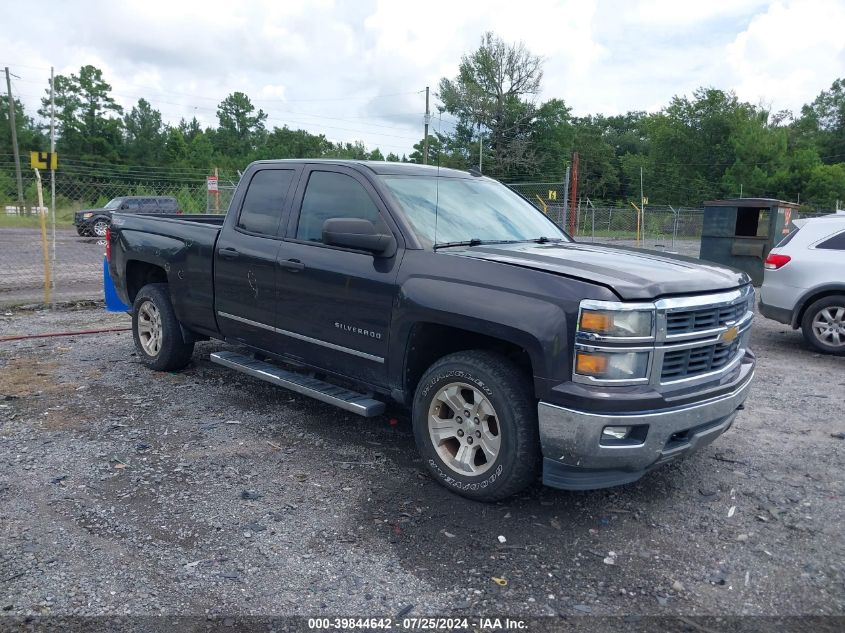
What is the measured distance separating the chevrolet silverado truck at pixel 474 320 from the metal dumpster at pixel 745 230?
9.57m

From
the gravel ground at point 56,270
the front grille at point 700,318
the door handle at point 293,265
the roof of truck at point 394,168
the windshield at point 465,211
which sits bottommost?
the gravel ground at point 56,270

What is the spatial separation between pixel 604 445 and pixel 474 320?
941mm

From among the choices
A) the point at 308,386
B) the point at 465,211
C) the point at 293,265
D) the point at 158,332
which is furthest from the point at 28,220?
the point at 465,211

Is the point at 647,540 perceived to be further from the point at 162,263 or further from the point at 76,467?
the point at 162,263

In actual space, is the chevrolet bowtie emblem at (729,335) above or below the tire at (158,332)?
above

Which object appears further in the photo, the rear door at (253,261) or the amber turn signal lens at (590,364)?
the rear door at (253,261)

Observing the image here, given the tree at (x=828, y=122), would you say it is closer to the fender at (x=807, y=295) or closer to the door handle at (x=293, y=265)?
the fender at (x=807, y=295)

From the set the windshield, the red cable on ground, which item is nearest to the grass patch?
the red cable on ground

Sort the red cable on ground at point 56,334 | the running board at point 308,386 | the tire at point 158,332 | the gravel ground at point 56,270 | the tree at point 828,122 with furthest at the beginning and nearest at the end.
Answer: the tree at point 828,122, the gravel ground at point 56,270, the red cable on ground at point 56,334, the tire at point 158,332, the running board at point 308,386

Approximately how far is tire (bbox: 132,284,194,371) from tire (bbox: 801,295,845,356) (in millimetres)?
7070

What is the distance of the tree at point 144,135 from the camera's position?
62.3 m

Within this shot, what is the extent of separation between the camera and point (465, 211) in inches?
188

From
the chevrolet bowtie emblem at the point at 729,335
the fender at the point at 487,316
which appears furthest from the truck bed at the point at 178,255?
the chevrolet bowtie emblem at the point at 729,335

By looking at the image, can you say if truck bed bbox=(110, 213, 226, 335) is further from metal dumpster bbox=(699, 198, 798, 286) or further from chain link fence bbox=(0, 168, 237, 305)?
metal dumpster bbox=(699, 198, 798, 286)
